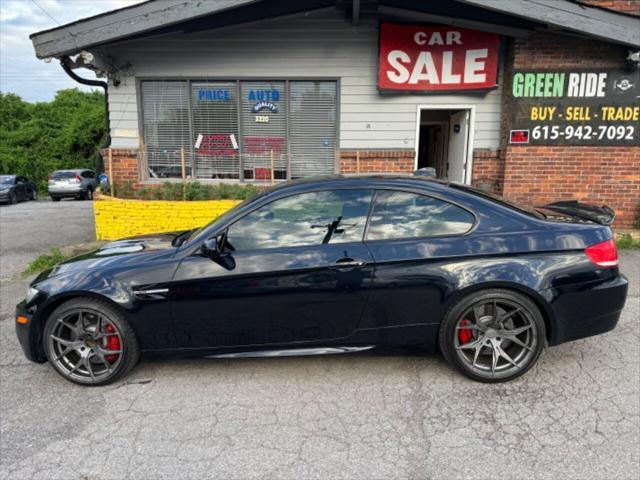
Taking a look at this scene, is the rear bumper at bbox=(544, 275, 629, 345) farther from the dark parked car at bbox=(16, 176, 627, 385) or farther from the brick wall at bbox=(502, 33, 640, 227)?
the brick wall at bbox=(502, 33, 640, 227)

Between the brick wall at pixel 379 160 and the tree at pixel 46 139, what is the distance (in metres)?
24.9

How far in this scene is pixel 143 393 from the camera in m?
3.04

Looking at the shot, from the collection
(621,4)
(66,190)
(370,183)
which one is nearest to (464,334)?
(370,183)

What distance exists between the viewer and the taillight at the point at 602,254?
3.00m

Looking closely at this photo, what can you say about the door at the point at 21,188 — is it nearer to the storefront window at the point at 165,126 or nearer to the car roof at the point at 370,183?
the storefront window at the point at 165,126

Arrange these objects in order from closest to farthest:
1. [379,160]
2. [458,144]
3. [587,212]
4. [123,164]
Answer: [587,212], [379,160], [123,164], [458,144]

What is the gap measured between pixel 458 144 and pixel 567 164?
1.93 meters

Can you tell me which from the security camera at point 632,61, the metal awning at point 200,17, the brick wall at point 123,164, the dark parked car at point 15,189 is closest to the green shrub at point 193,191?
the brick wall at point 123,164

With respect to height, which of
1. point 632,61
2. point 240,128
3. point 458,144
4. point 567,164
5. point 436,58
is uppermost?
point 436,58

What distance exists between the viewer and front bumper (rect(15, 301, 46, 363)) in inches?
122

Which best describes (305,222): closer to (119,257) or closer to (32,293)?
(119,257)

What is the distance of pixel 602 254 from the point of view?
3012 millimetres

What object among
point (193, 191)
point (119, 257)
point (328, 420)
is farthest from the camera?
point (193, 191)

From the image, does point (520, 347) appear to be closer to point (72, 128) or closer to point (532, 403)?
point (532, 403)
